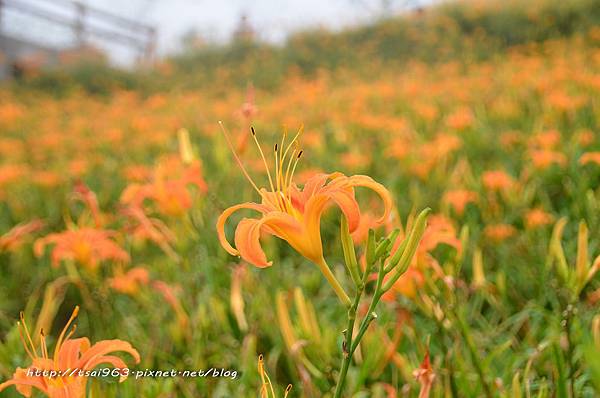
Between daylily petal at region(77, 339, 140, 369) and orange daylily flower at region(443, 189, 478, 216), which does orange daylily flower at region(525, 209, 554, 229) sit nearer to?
orange daylily flower at region(443, 189, 478, 216)

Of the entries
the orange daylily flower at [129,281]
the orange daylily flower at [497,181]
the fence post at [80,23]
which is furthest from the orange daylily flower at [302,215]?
the fence post at [80,23]

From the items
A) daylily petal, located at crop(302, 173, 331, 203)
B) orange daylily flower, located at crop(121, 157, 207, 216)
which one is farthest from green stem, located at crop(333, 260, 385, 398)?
orange daylily flower, located at crop(121, 157, 207, 216)

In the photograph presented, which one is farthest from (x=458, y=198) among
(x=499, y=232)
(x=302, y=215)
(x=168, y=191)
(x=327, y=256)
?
(x=302, y=215)

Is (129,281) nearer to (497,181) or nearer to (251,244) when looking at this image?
(251,244)

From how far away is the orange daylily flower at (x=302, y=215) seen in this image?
56 cm

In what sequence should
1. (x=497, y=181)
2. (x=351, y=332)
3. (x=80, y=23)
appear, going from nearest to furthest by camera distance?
(x=351, y=332) → (x=497, y=181) → (x=80, y=23)

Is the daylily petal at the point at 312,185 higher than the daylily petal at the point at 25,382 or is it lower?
higher

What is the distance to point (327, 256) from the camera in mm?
1962

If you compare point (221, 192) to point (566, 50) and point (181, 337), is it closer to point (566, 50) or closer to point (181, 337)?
point (181, 337)

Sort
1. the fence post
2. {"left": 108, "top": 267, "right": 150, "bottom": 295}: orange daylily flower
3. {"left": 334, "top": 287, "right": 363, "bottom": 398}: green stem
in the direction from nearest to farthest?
{"left": 334, "top": 287, "right": 363, "bottom": 398}: green stem
{"left": 108, "top": 267, "right": 150, "bottom": 295}: orange daylily flower
the fence post

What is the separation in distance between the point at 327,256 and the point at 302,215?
1355 millimetres

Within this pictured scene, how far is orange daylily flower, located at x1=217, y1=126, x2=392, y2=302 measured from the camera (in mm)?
563

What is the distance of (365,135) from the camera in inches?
133

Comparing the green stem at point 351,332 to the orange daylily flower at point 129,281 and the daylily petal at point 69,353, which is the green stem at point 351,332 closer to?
the daylily petal at point 69,353
